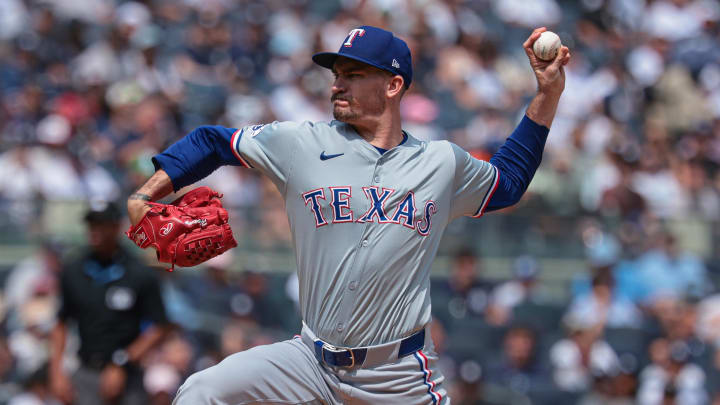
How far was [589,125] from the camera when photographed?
11.0 m

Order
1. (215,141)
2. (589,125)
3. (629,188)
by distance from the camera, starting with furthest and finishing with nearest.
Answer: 1. (589,125)
2. (629,188)
3. (215,141)

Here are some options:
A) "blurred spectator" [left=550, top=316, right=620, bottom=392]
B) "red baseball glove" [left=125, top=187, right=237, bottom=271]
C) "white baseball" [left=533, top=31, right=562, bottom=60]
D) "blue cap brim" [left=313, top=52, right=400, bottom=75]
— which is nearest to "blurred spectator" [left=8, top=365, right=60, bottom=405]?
"blurred spectator" [left=550, top=316, right=620, bottom=392]

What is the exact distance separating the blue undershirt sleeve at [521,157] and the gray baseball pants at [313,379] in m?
0.70

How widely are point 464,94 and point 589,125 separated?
4.89 ft

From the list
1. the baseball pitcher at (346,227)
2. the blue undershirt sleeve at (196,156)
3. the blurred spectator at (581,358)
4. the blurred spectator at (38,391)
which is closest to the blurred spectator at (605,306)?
the blurred spectator at (581,358)

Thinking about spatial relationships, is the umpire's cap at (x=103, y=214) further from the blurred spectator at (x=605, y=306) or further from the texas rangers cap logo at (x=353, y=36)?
the blurred spectator at (x=605, y=306)

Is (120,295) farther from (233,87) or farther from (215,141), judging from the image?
(233,87)

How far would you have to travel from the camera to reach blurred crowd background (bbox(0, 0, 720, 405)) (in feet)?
26.8

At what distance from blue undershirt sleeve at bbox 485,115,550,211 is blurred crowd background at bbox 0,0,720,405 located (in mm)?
3921

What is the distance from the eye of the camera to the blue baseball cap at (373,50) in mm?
3662

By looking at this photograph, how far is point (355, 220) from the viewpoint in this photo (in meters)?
3.55

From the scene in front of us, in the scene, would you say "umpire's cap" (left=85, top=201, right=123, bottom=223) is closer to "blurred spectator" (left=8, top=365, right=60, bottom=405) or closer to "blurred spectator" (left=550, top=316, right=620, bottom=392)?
"blurred spectator" (left=8, top=365, right=60, bottom=405)

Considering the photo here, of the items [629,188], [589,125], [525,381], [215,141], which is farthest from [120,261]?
[589,125]

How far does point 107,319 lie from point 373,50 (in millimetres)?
3055
